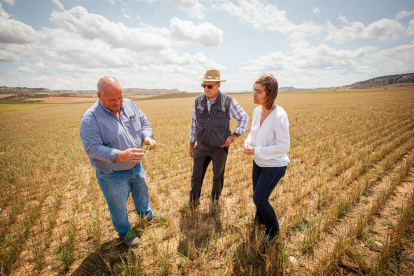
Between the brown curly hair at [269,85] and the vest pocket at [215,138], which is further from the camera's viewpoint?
the vest pocket at [215,138]

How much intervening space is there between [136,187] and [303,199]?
322cm

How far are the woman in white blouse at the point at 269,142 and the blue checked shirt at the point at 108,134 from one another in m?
1.76

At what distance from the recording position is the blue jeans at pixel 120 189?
2.70 meters

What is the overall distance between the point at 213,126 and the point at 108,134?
64.2 inches

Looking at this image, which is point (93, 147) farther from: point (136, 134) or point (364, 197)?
point (364, 197)

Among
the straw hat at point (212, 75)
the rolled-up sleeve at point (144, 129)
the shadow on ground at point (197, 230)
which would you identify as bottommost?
the shadow on ground at point (197, 230)

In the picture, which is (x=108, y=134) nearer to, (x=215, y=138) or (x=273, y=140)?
(x=215, y=138)

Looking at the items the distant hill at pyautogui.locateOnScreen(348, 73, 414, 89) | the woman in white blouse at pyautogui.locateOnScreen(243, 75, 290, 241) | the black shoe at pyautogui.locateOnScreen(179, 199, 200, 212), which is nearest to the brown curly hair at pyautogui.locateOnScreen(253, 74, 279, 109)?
the woman in white blouse at pyautogui.locateOnScreen(243, 75, 290, 241)

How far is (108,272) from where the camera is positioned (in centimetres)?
246

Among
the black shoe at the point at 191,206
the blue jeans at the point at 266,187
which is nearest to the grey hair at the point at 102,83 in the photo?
the blue jeans at the point at 266,187

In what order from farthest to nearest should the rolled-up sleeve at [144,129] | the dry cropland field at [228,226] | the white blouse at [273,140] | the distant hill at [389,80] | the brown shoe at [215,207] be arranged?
the distant hill at [389,80] < the brown shoe at [215,207] < the rolled-up sleeve at [144,129] < the dry cropland field at [228,226] < the white blouse at [273,140]

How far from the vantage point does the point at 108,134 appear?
101 inches

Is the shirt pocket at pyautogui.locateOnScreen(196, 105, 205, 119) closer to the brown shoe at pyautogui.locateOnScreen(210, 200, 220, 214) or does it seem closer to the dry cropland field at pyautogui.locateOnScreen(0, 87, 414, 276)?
the brown shoe at pyautogui.locateOnScreen(210, 200, 220, 214)

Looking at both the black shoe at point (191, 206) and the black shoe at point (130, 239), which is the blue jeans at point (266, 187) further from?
the black shoe at point (130, 239)
